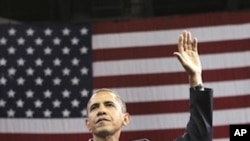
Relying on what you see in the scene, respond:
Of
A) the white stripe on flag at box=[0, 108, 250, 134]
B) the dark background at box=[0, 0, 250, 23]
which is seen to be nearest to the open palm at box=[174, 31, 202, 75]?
the white stripe on flag at box=[0, 108, 250, 134]

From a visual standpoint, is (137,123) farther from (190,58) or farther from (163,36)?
(190,58)

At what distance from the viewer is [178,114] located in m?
5.43

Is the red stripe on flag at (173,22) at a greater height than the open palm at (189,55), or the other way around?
the red stripe on flag at (173,22)

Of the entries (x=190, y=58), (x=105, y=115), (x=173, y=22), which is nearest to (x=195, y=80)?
(x=190, y=58)

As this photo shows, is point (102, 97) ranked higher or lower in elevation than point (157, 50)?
lower

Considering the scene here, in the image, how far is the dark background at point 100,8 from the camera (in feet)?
21.5

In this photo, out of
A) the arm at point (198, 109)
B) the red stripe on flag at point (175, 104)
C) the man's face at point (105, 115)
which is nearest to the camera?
the arm at point (198, 109)

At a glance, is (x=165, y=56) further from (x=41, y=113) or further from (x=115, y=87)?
(x=41, y=113)

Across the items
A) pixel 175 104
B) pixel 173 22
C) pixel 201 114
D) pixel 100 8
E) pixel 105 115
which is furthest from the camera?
pixel 100 8

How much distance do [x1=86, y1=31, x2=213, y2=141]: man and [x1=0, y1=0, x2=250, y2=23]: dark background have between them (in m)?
4.15

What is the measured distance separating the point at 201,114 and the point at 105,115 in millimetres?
396

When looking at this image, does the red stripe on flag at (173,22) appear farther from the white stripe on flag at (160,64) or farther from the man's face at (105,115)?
the man's face at (105,115)

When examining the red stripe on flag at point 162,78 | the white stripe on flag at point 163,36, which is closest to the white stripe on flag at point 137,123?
the red stripe on flag at point 162,78

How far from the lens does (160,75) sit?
5.45m
